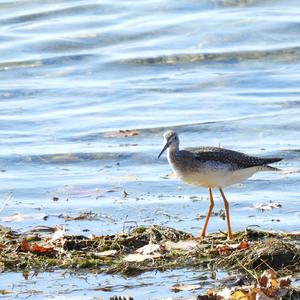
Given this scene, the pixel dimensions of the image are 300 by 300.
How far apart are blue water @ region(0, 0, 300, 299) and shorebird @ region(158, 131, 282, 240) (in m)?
0.45

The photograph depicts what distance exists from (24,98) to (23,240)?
7481 mm

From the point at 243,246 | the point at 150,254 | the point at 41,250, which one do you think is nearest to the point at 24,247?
the point at 41,250

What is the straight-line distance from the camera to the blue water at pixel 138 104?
32.8 feet

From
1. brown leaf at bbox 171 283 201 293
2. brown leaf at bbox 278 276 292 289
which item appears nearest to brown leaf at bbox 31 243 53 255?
brown leaf at bbox 171 283 201 293

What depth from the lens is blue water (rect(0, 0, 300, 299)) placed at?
999 centimetres

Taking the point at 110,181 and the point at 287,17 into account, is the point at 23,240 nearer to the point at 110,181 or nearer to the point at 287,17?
the point at 110,181

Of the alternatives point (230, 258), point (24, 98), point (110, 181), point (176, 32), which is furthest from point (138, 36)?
point (230, 258)

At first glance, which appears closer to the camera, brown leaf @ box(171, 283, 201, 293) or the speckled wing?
brown leaf @ box(171, 283, 201, 293)

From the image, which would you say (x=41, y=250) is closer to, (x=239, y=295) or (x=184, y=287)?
(x=184, y=287)

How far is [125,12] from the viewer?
21.8 meters

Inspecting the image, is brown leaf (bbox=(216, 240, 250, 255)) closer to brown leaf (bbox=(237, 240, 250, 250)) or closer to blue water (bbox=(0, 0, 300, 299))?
brown leaf (bbox=(237, 240, 250, 250))

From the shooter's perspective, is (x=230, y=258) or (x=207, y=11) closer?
(x=230, y=258)

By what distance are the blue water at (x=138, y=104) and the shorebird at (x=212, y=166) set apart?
0.45 metres

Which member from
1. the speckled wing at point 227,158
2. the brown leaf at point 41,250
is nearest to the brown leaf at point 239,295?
the brown leaf at point 41,250
